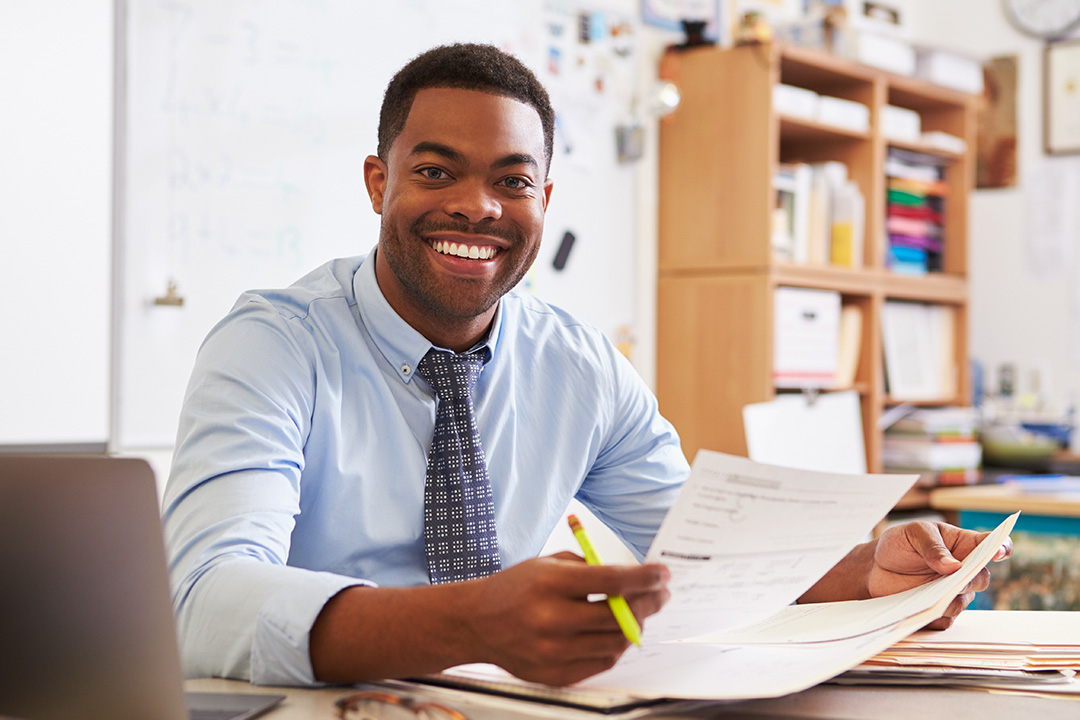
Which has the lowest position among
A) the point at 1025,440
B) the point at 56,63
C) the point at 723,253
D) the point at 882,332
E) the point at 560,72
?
the point at 1025,440

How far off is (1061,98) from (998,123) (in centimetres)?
21

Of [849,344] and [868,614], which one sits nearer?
[868,614]

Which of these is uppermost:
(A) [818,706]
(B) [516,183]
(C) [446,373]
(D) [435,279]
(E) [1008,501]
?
(B) [516,183]

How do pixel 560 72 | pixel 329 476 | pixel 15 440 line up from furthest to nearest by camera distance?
pixel 560 72 < pixel 15 440 < pixel 329 476

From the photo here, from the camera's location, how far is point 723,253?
292 centimetres

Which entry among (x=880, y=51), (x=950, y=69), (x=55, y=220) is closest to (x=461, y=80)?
(x=55, y=220)

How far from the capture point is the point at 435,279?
130 cm

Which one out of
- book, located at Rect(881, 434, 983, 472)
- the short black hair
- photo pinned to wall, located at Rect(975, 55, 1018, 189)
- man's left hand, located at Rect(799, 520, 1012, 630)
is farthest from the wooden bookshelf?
man's left hand, located at Rect(799, 520, 1012, 630)

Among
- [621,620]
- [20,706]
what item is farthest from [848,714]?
[20,706]

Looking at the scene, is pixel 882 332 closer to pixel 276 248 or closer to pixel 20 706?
pixel 276 248

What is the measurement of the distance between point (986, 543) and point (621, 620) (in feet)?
1.49

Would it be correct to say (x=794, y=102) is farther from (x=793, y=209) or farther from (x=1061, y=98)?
(x=1061, y=98)

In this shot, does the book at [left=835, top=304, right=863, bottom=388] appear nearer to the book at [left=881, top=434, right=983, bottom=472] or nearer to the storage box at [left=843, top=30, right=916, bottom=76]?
the book at [left=881, top=434, right=983, bottom=472]

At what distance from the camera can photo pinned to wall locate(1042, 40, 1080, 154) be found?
362 cm
